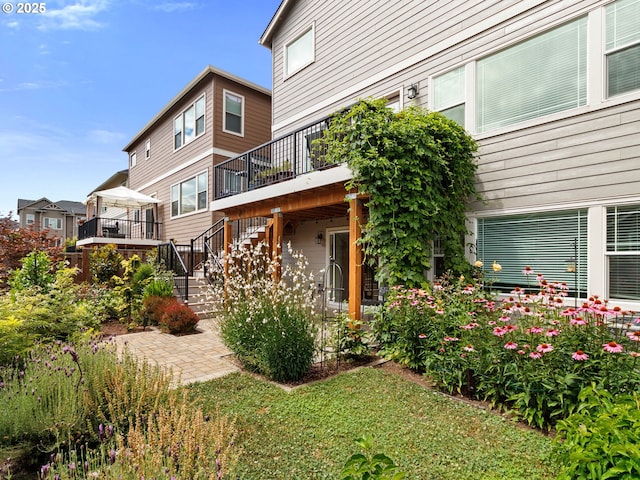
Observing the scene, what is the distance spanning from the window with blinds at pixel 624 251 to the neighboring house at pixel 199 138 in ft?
38.1

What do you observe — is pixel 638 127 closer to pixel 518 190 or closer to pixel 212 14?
pixel 518 190

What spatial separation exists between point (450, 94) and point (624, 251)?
4010 millimetres

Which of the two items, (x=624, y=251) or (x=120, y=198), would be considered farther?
(x=120, y=198)

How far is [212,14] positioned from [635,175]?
10591 mm

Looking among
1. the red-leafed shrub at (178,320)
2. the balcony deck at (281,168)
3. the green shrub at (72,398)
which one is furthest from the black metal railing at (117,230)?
the green shrub at (72,398)

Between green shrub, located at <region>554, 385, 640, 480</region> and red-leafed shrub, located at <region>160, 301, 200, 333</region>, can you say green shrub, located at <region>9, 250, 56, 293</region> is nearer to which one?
red-leafed shrub, located at <region>160, 301, 200, 333</region>

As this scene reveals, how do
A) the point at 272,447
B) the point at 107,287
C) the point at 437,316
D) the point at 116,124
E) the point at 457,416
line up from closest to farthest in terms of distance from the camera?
1. the point at 272,447
2. the point at 457,416
3. the point at 437,316
4. the point at 107,287
5. the point at 116,124

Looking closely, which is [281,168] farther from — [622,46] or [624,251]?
[624,251]

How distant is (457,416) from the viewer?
11.8 feet

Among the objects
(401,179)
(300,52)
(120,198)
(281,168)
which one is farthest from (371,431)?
(120,198)

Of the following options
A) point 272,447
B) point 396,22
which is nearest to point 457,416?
point 272,447

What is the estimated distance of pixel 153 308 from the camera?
820 centimetres

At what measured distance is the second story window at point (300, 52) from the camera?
33.5 ft

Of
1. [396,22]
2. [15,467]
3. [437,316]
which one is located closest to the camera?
[15,467]
